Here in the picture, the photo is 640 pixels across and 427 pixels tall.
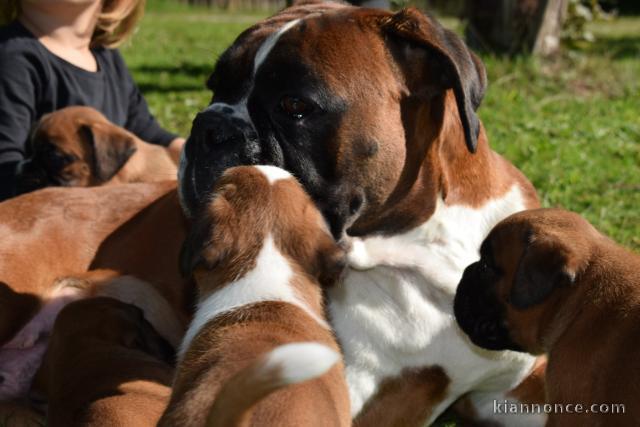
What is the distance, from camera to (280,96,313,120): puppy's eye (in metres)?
3.30

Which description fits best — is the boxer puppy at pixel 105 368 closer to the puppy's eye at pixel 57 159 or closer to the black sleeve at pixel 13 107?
the puppy's eye at pixel 57 159

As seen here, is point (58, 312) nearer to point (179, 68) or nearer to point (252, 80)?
point (252, 80)

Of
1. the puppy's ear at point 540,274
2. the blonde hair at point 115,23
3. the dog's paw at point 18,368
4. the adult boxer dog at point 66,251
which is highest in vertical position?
the puppy's ear at point 540,274

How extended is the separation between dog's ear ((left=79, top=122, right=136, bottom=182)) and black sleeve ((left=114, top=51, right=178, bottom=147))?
0.84 metres

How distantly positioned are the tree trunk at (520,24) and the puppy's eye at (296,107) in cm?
738

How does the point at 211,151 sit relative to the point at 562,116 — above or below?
above

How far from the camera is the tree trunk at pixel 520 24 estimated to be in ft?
33.2

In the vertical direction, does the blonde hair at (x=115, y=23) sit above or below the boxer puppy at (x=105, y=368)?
below

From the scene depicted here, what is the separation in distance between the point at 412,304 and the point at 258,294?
725 millimetres

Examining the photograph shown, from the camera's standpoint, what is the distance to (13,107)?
5551mm

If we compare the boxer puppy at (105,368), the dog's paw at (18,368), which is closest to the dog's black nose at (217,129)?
the boxer puppy at (105,368)

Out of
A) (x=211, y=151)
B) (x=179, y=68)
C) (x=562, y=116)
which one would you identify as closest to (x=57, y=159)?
(x=211, y=151)

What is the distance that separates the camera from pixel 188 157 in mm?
3520

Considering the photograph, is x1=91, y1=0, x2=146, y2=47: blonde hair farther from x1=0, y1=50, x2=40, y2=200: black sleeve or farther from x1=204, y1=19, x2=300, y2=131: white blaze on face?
x1=204, y1=19, x2=300, y2=131: white blaze on face
